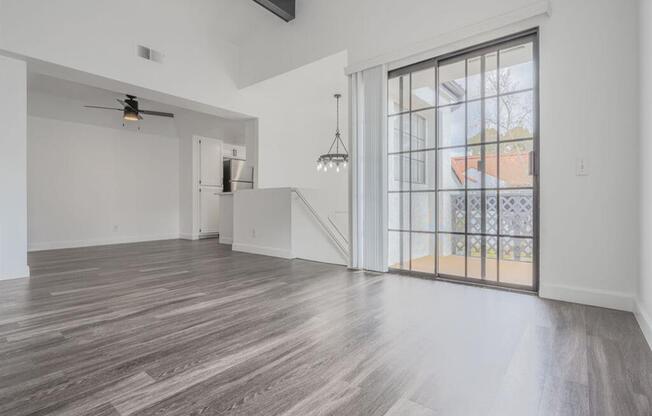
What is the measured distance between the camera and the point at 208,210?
8.19 meters

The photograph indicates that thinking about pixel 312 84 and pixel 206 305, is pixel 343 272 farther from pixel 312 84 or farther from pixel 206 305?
pixel 312 84

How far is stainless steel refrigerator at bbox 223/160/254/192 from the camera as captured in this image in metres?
8.83

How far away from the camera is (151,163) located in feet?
25.1

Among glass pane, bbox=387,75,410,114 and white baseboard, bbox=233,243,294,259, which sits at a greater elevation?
glass pane, bbox=387,75,410,114

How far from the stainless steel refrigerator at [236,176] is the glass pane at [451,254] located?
21.1ft

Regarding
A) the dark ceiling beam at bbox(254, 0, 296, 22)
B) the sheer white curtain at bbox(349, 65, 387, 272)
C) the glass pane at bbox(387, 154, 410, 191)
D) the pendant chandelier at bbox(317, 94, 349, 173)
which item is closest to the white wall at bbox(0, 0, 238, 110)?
the dark ceiling beam at bbox(254, 0, 296, 22)

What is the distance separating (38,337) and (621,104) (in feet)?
14.3

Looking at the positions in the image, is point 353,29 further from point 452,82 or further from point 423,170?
point 423,170

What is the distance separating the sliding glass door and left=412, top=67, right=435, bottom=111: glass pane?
11mm

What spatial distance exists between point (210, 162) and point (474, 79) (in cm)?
679

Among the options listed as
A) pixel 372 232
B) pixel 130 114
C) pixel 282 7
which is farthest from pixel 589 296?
pixel 130 114

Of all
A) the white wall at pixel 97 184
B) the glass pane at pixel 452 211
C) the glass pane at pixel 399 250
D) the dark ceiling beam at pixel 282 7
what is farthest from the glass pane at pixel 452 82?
the white wall at pixel 97 184

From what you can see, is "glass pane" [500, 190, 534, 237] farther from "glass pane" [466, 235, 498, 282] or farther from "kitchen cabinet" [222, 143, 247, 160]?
"kitchen cabinet" [222, 143, 247, 160]

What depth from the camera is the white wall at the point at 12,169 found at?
352cm
